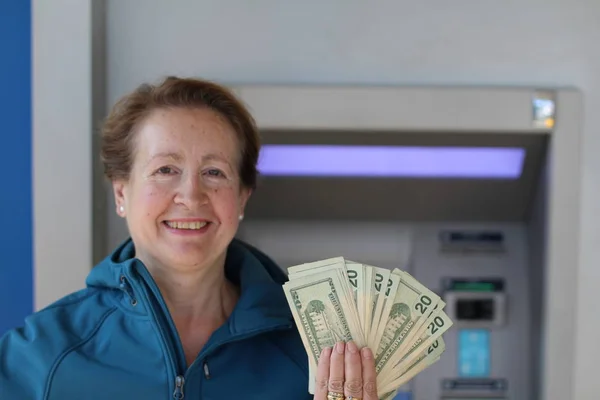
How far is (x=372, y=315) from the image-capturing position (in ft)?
6.23

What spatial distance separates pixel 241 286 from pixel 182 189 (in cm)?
37

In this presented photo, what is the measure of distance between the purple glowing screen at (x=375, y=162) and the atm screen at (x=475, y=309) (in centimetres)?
51

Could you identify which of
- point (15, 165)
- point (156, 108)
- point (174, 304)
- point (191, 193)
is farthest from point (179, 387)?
point (15, 165)

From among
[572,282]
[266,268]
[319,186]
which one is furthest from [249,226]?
[572,282]

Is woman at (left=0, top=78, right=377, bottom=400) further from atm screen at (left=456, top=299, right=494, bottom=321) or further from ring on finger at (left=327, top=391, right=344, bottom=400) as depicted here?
atm screen at (left=456, top=299, right=494, bottom=321)

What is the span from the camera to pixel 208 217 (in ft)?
6.57

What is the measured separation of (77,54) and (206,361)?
51.7 inches

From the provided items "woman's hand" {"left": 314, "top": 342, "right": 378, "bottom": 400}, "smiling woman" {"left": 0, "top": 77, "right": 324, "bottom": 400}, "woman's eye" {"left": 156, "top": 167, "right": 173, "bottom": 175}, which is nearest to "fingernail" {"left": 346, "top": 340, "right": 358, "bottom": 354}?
"woman's hand" {"left": 314, "top": 342, "right": 378, "bottom": 400}

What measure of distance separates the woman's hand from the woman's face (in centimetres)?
46

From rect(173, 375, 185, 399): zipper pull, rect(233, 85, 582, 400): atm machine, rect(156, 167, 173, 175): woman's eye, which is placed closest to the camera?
rect(173, 375, 185, 399): zipper pull

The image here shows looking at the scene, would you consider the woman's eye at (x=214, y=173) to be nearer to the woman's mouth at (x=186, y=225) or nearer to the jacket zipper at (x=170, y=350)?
the woman's mouth at (x=186, y=225)

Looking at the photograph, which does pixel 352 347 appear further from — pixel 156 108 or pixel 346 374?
pixel 156 108

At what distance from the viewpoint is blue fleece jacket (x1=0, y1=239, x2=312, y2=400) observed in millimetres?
1920

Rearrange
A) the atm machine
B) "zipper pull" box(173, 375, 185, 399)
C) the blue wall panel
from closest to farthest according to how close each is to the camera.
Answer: "zipper pull" box(173, 375, 185, 399), the atm machine, the blue wall panel
